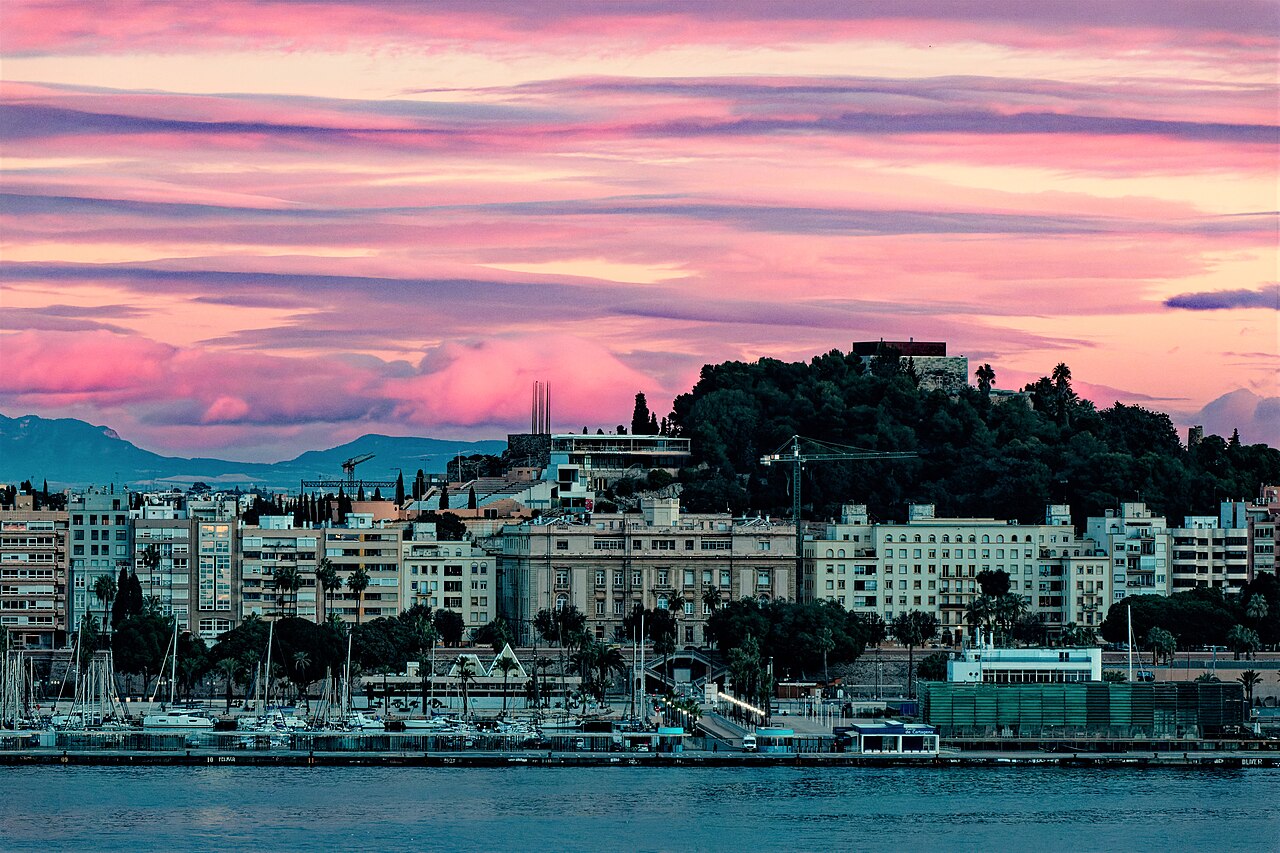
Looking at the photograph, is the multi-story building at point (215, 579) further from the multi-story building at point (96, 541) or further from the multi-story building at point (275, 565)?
the multi-story building at point (96, 541)

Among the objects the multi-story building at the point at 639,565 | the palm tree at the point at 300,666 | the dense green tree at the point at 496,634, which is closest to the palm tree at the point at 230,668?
the palm tree at the point at 300,666

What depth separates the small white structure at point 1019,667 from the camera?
129125mm

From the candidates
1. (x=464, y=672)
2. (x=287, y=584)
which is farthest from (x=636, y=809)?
(x=287, y=584)

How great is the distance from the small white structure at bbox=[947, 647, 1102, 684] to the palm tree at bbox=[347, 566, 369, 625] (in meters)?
44.5

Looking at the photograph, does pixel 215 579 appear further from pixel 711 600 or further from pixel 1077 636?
pixel 1077 636

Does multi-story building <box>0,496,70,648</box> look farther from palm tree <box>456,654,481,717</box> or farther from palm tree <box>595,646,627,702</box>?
palm tree <box>595,646,627,702</box>

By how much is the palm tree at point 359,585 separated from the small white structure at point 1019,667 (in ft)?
146

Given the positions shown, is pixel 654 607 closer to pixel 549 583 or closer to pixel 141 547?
pixel 549 583

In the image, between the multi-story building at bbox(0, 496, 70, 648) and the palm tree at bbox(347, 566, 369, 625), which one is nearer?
the multi-story building at bbox(0, 496, 70, 648)

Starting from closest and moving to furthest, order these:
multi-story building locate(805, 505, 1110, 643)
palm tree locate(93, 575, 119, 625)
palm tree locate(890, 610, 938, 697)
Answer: palm tree locate(890, 610, 938, 697)
palm tree locate(93, 575, 119, 625)
multi-story building locate(805, 505, 1110, 643)

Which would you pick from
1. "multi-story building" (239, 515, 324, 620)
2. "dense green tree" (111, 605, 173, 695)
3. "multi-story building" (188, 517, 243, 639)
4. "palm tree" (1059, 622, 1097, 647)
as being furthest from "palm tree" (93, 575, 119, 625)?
"palm tree" (1059, 622, 1097, 647)

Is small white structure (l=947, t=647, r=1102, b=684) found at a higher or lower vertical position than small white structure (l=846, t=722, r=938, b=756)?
higher

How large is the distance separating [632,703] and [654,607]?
25.4 m

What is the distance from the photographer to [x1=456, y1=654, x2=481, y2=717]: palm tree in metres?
147
